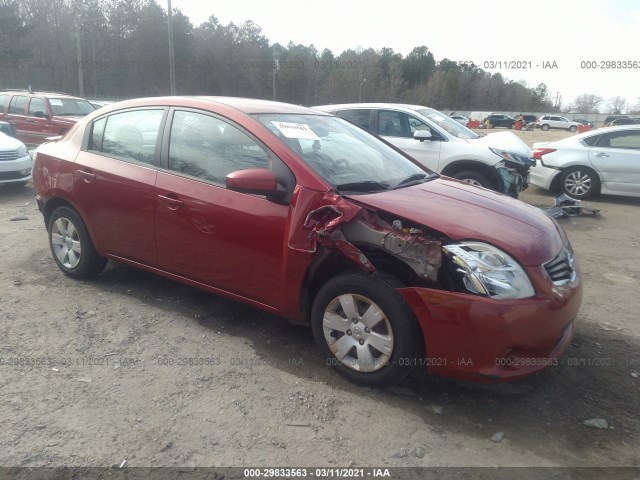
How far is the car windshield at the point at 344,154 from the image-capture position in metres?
3.27

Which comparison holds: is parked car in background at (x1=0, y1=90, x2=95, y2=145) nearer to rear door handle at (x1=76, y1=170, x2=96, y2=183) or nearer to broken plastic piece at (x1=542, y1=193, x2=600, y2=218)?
rear door handle at (x1=76, y1=170, x2=96, y2=183)

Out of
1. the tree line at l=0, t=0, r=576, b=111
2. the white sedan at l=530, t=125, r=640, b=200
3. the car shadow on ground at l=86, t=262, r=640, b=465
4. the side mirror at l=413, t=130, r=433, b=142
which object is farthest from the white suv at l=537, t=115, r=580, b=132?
the car shadow on ground at l=86, t=262, r=640, b=465

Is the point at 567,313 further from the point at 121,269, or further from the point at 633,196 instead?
the point at 633,196

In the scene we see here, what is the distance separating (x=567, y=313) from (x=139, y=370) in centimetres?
263

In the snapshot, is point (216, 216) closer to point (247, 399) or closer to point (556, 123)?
point (247, 399)

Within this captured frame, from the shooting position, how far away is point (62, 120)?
12000 mm

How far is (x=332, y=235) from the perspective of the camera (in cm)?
289

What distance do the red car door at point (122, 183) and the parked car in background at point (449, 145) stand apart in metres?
4.02

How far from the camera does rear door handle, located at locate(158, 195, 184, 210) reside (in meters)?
3.55

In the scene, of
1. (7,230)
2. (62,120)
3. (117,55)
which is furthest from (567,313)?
(117,55)

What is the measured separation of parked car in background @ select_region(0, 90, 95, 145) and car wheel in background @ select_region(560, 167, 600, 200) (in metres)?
11.1

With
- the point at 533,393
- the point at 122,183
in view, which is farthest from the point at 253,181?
the point at 533,393

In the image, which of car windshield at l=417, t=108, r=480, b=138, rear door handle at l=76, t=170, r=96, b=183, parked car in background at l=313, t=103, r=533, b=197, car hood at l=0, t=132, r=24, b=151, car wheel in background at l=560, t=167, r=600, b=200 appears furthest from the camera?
car wheel in background at l=560, t=167, r=600, b=200

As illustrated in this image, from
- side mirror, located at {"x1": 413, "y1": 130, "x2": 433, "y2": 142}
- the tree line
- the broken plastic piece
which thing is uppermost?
the tree line
